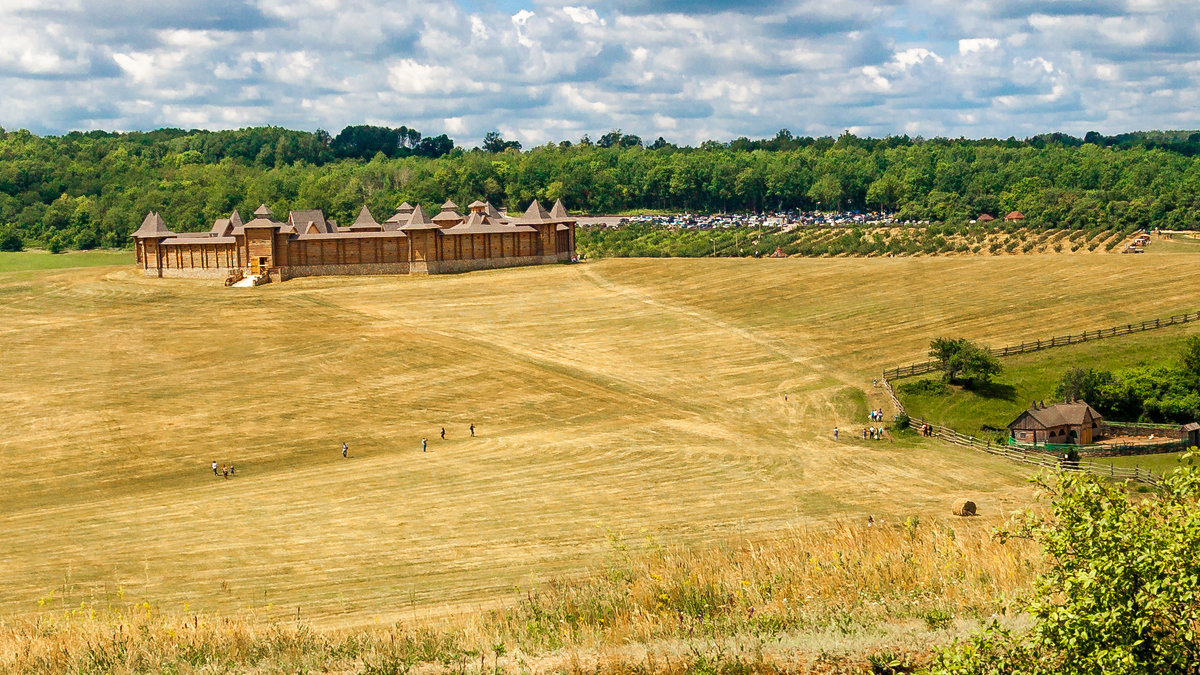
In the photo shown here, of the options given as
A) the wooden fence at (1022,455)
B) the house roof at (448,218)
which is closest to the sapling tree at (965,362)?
the wooden fence at (1022,455)

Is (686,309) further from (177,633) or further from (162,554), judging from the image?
(177,633)

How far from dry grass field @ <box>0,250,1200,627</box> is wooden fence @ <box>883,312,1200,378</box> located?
164 centimetres

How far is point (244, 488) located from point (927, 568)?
30191 millimetres

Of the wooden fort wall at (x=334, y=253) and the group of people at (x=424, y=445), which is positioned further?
the wooden fort wall at (x=334, y=253)

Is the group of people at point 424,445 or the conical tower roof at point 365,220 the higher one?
the conical tower roof at point 365,220

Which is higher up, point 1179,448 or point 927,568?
point 927,568

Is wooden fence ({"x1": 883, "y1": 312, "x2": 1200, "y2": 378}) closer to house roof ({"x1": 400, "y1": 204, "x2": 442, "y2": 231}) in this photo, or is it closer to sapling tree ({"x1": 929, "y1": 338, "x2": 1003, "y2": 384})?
sapling tree ({"x1": 929, "y1": 338, "x2": 1003, "y2": 384})

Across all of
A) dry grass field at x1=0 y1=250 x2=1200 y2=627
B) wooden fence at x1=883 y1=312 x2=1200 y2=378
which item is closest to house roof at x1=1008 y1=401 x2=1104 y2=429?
dry grass field at x1=0 y1=250 x2=1200 y2=627

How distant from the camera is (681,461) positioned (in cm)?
4481

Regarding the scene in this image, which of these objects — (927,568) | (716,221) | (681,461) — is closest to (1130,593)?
(927,568)

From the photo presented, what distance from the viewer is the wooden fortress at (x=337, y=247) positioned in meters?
87.7

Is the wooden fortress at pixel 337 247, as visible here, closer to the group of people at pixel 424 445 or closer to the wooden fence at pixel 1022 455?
the group of people at pixel 424 445

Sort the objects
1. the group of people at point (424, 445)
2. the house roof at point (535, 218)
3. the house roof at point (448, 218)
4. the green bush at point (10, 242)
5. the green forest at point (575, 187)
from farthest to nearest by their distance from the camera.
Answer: the green forest at point (575, 187)
the green bush at point (10, 242)
the house roof at point (448, 218)
the house roof at point (535, 218)
the group of people at point (424, 445)

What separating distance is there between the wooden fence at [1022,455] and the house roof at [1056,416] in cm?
269
